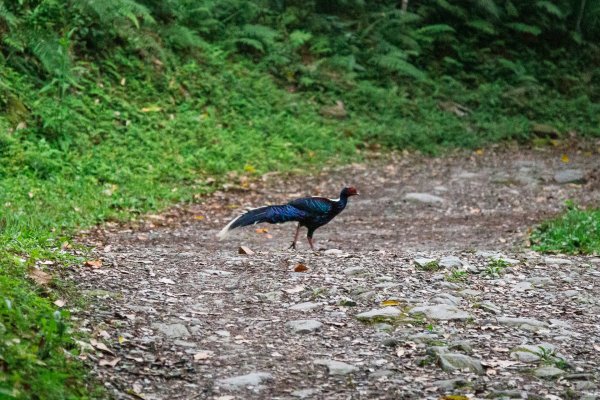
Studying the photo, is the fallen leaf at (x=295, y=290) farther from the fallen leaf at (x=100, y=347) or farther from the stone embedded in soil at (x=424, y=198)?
the stone embedded in soil at (x=424, y=198)

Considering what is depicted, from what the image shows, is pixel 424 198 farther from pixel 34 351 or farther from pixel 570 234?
pixel 34 351

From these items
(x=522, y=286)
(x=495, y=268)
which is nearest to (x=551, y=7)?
(x=495, y=268)

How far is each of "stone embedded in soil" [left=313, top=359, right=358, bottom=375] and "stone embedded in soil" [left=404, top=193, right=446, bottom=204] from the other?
24.0 feet

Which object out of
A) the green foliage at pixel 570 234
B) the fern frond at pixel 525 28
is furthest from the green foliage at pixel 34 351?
the fern frond at pixel 525 28

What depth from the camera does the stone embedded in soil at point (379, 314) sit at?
559cm

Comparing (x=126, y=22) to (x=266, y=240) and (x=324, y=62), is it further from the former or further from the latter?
(x=266, y=240)

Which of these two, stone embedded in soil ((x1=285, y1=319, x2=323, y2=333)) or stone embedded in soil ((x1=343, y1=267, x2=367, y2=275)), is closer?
stone embedded in soil ((x1=285, y1=319, x2=323, y2=333))

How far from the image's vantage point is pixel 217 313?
5.71m

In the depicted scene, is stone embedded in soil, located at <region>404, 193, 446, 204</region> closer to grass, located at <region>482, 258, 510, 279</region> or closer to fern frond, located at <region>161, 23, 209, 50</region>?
grass, located at <region>482, 258, 510, 279</region>

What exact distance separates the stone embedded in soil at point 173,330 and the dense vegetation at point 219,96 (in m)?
A: 0.72

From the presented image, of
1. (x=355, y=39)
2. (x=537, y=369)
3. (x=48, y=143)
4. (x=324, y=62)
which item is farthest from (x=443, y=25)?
(x=537, y=369)

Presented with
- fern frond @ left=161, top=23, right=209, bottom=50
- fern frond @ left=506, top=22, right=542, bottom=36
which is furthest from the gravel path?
fern frond @ left=506, top=22, right=542, bottom=36

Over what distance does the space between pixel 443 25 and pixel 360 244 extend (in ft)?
39.5

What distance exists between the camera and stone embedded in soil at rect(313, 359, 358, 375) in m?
4.68
